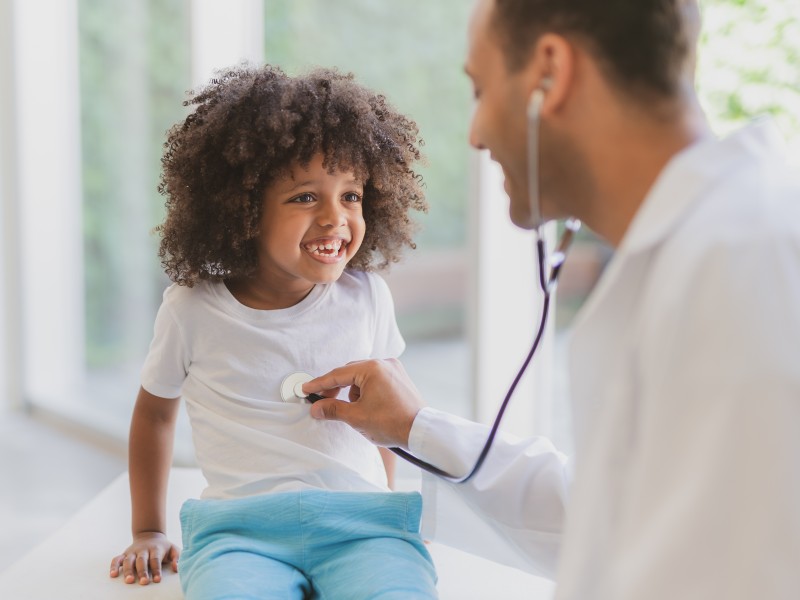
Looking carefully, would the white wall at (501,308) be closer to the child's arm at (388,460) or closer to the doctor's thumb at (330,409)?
the child's arm at (388,460)

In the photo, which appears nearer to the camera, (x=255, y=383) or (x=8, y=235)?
(x=255, y=383)

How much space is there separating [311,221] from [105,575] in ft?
2.34

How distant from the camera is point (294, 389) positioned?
1.63 m

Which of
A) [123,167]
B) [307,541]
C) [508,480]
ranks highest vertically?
[123,167]

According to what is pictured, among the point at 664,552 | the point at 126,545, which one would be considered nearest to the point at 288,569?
the point at 126,545

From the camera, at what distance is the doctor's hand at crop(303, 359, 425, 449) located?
1518 millimetres

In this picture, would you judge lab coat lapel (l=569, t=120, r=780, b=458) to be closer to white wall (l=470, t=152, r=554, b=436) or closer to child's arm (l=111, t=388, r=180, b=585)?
child's arm (l=111, t=388, r=180, b=585)

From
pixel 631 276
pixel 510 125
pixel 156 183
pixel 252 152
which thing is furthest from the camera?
pixel 156 183

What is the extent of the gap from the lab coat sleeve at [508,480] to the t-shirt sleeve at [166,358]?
45 centimetres

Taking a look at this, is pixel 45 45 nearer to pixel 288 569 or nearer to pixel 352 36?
pixel 352 36

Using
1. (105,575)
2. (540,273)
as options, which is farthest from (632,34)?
(105,575)

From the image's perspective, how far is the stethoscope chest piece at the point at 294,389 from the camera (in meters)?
1.63

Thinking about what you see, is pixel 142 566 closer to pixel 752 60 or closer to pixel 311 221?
pixel 311 221

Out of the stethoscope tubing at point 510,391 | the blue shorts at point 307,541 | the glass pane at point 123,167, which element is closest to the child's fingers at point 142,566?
the blue shorts at point 307,541
